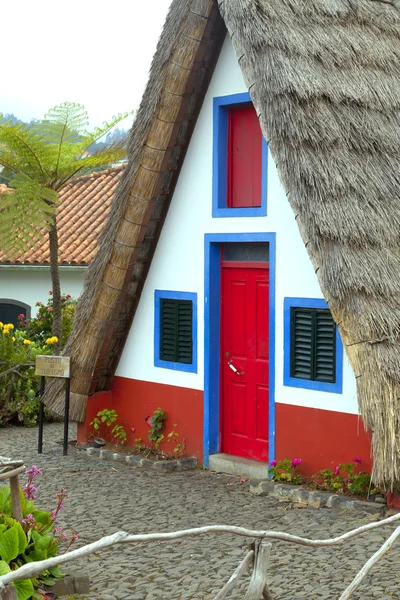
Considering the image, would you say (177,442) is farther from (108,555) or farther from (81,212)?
(81,212)

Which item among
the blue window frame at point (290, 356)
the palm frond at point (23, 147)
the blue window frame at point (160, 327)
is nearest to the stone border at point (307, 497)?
the blue window frame at point (290, 356)

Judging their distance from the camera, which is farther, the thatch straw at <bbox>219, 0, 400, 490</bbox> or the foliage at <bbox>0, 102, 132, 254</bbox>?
the foliage at <bbox>0, 102, 132, 254</bbox>

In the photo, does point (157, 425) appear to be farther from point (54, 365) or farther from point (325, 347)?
point (325, 347)

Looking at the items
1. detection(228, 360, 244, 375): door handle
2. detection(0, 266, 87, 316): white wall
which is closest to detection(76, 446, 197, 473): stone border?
detection(228, 360, 244, 375): door handle

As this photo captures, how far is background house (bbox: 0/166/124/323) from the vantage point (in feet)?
65.0

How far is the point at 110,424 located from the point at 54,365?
106 centimetres

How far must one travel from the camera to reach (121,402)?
37.7ft

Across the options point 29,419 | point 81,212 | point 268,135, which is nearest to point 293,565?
point 268,135

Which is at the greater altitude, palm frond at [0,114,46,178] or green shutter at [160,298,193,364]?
palm frond at [0,114,46,178]

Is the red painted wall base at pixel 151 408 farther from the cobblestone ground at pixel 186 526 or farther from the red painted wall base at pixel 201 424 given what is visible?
the cobblestone ground at pixel 186 526

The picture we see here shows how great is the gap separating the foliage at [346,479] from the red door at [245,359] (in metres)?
1.04

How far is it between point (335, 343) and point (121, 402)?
3455mm

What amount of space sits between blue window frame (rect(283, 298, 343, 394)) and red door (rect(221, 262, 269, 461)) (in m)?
0.42

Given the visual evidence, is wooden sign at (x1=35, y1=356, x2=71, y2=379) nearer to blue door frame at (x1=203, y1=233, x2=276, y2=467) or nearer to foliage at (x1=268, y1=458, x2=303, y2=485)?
blue door frame at (x1=203, y1=233, x2=276, y2=467)
